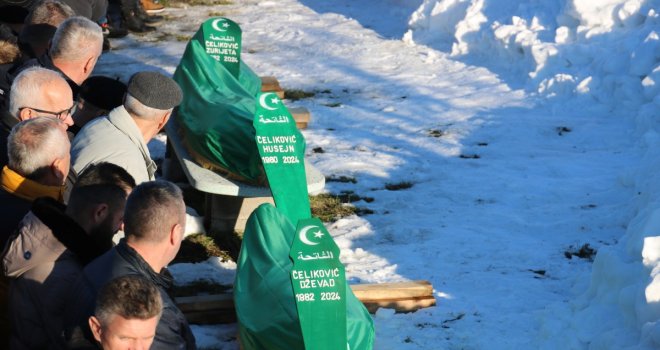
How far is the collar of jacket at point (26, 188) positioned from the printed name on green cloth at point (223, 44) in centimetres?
353

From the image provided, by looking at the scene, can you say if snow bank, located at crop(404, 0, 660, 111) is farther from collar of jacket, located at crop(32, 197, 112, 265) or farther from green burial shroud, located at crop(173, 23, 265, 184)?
collar of jacket, located at crop(32, 197, 112, 265)

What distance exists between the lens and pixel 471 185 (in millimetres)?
→ 7617

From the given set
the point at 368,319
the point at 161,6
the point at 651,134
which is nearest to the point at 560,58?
the point at 651,134

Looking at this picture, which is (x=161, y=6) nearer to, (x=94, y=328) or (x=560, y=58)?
(x=560, y=58)

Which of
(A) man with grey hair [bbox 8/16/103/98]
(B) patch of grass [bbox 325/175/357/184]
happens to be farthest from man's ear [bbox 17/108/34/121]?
(B) patch of grass [bbox 325/175/357/184]

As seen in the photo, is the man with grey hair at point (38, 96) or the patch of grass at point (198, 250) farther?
the patch of grass at point (198, 250)

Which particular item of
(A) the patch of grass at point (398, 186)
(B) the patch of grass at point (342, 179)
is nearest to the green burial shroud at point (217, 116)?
(B) the patch of grass at point (342, 179)

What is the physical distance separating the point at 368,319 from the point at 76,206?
5.09 ft

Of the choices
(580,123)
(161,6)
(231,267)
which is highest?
(580,123)

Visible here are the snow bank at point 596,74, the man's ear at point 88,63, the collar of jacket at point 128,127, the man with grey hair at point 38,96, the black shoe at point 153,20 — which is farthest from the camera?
the black shoe at point 153,20

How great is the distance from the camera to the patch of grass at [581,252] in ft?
21.2

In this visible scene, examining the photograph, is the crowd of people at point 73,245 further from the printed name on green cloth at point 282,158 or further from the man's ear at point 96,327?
the printed name on green cloth at point 282,158

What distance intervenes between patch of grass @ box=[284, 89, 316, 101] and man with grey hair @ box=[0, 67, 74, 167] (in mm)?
4717

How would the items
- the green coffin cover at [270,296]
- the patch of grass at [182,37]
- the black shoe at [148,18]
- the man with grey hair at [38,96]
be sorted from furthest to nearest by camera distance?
the black shoe at [148,18]
the patch of grass at [182,37]
the man with grey hair at [38,96]
the green coffin cover at [270,296]
